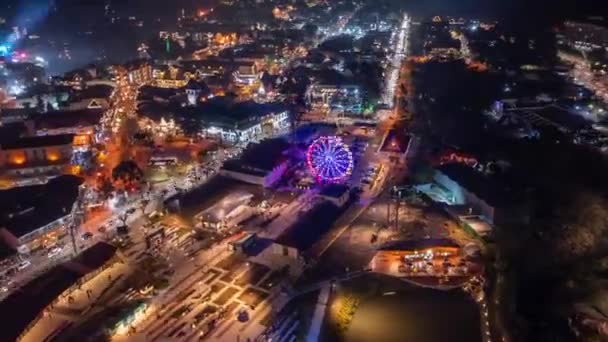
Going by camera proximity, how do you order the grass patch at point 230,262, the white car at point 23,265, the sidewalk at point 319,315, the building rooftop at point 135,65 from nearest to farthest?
the sidewalk at point 319,315 → the white car at point 23,265 → the grass patch at point 230,262 → the building rooftop at point 135,65

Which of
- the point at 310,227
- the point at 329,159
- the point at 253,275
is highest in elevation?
the point at 329,159

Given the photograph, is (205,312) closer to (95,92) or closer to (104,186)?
(104,186)

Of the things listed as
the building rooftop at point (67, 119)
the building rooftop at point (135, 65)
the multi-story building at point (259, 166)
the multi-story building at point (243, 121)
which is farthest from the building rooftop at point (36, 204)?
the building rooftop at point (135, 65)

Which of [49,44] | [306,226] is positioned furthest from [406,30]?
[306,226]

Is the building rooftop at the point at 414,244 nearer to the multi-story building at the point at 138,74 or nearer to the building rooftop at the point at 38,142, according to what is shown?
the building rooftop at the point at 38,142

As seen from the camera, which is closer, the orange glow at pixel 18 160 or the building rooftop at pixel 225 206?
the building rooftop at pixel 225 206

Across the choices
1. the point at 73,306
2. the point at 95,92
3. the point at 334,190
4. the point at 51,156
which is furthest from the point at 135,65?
the point at 73,306

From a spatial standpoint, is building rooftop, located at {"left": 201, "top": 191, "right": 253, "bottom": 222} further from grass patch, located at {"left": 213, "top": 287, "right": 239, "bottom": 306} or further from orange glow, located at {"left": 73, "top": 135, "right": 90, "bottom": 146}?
orange glow, located at {"left": 73, "top": 135, "right": 90, "bottom": 146}
